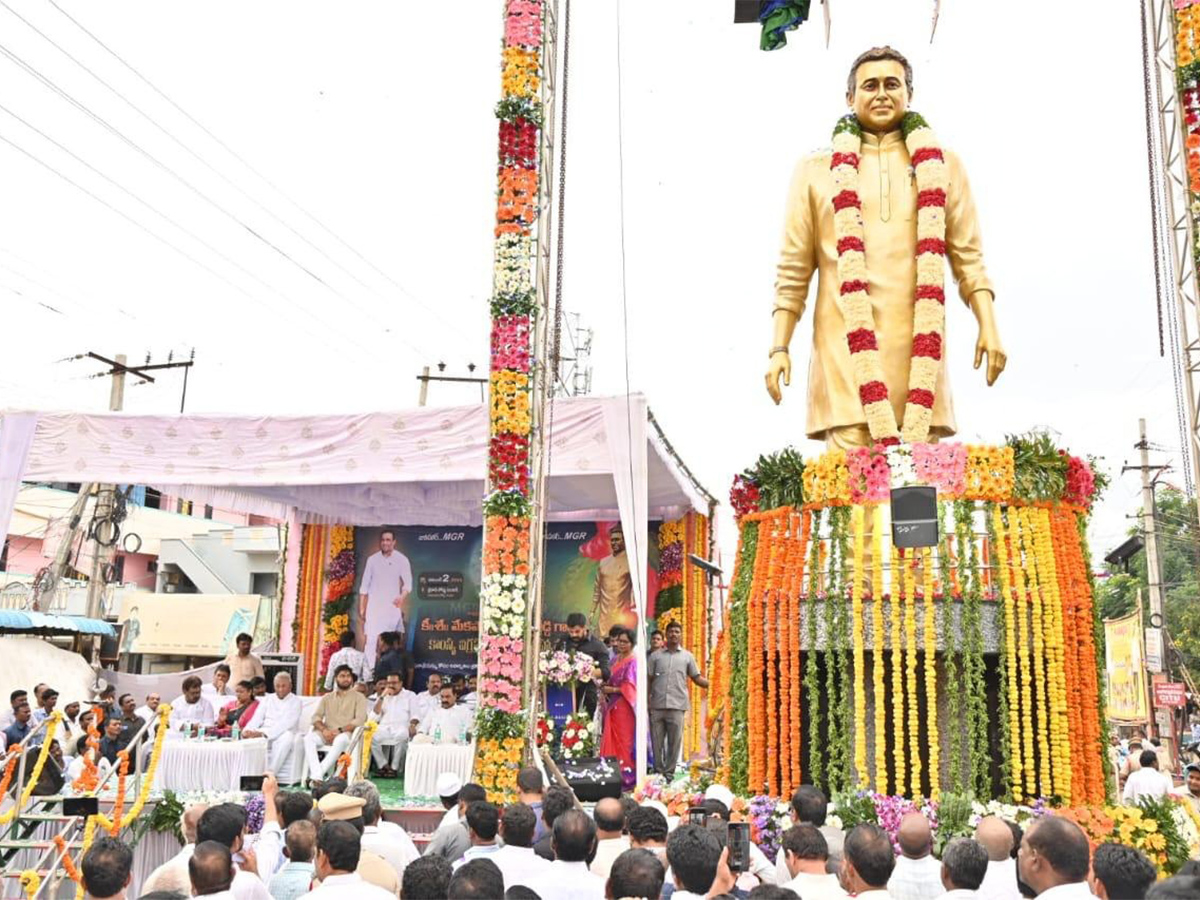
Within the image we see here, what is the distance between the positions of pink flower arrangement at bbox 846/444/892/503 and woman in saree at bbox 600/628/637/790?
541cm

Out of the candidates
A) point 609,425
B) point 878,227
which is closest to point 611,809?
point 878,227

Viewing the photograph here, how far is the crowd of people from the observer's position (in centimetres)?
309

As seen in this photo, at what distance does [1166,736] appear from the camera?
2259 cm

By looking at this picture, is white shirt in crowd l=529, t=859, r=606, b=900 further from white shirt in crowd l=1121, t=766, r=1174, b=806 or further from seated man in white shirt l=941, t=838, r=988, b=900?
white shirt in crowd l=1121, t=766, r=1174, b=806

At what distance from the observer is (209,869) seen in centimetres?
337

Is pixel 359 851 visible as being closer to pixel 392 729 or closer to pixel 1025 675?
pixel 1025 675

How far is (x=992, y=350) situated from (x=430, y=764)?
6093 millimetres

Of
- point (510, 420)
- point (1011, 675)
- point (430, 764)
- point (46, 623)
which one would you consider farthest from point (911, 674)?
point (46, 623)

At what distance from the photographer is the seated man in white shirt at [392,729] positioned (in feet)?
40.1

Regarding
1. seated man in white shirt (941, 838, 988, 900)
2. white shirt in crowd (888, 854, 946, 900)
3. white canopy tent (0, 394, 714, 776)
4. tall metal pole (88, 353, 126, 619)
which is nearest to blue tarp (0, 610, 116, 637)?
tall metal pole (88, 353, 126, 619)

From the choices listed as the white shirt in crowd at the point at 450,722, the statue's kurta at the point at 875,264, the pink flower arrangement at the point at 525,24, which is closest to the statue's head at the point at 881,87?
the statue's kurta at the point at 875,264

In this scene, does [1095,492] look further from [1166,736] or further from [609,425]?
[1166,736]

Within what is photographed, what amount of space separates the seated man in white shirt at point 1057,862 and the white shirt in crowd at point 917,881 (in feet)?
2.94

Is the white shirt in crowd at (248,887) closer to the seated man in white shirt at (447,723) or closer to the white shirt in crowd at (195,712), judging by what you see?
the seated man in white shirt at (447,723)
